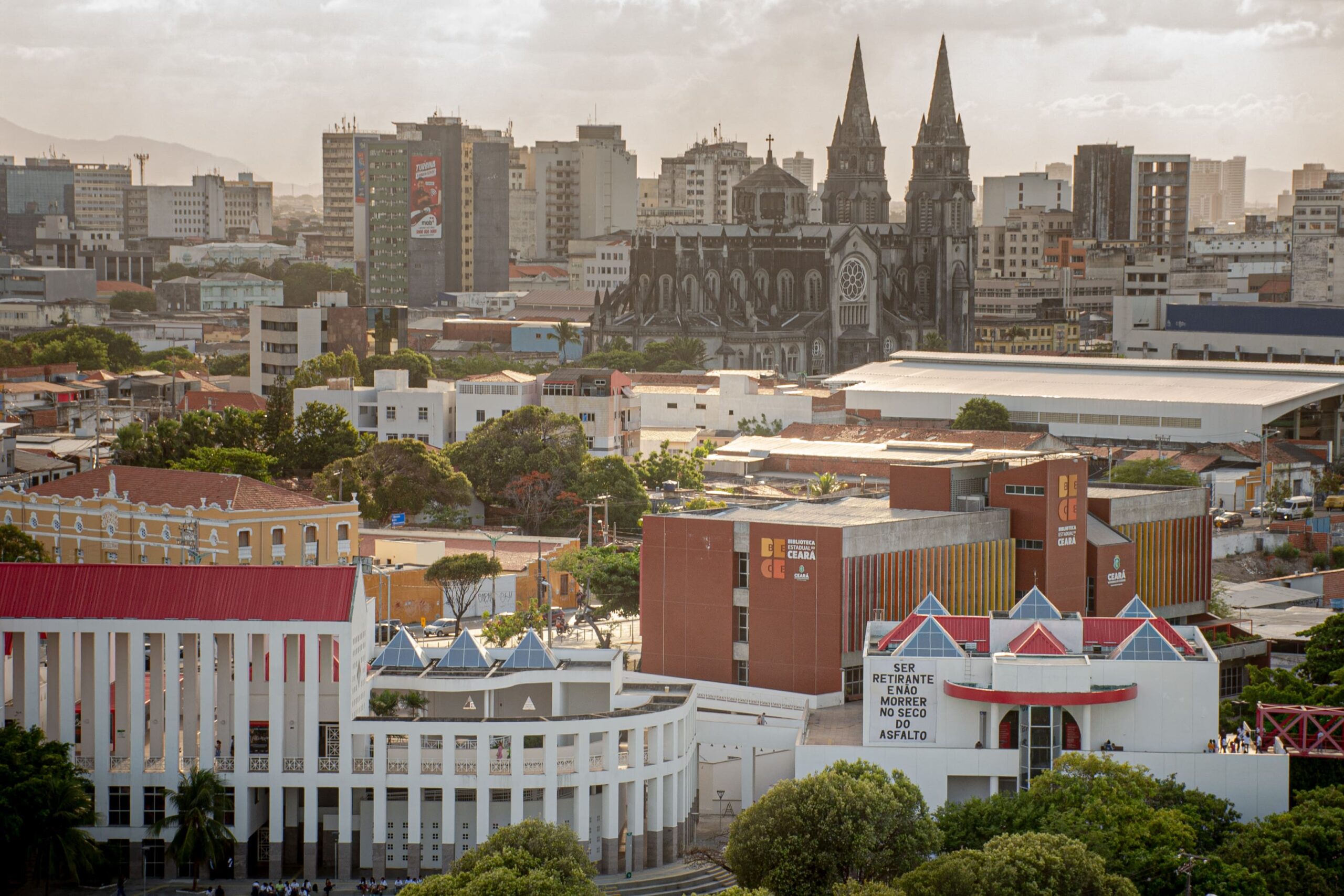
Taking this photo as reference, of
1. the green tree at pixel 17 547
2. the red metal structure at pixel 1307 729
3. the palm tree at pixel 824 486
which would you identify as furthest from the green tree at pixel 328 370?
the red metal structure at pixel 1307 729

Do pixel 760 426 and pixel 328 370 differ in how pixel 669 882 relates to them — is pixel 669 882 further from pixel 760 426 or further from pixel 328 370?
pixel 328 370

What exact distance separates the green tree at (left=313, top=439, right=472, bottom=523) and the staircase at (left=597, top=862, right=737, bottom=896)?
39897 millimetres

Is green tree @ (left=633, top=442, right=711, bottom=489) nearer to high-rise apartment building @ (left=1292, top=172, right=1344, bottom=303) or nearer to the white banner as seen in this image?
the white banner

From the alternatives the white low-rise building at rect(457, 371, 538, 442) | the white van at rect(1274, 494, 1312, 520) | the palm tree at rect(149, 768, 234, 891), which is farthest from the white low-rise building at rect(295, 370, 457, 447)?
the palm tree at rect(149, 768, 234, 891)

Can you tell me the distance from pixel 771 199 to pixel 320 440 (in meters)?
79.0

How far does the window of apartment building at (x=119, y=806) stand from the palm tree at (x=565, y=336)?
115344mm

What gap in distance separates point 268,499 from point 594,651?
75.1 feet

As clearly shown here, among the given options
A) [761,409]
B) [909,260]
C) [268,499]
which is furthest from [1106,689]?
[909,260]

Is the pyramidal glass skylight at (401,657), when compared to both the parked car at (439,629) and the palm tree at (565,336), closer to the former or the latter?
the parked car at (439,629)

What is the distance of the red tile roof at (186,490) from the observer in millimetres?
69625

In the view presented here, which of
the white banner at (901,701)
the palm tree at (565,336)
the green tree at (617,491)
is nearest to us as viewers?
the white banner at (901,701)

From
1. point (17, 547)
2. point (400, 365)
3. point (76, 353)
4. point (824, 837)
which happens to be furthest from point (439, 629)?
point (76, 353)

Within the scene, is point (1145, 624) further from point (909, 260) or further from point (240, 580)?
Result: point (909, 260)

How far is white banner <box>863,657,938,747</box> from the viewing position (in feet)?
158
